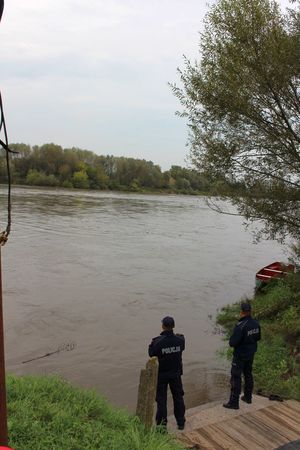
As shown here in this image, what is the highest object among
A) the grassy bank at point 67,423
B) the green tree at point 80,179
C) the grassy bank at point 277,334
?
the green tree at point 80,179

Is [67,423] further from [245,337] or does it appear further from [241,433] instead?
[245,337]

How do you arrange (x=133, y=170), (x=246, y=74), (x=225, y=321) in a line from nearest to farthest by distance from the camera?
(x=246, y=74) < (x=225, y=321) < (x=133, y=170)

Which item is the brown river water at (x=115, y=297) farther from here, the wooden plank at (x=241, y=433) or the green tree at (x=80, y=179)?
the green tree at (x=80, y=179)

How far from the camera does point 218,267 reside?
2425cm

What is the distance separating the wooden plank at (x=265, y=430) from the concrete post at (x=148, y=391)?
1.68 meters

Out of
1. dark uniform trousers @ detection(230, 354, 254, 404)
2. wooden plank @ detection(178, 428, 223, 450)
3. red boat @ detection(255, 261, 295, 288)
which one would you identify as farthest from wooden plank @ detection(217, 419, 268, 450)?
red boat @ detection(255, 261, 295, 288)

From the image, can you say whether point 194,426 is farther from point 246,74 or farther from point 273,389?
point 246,74

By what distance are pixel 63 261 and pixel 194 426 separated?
54.3 ft

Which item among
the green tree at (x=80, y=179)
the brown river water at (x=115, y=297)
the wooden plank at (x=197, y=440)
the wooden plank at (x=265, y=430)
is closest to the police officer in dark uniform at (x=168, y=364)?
the wooden plank at (x=197, y=440)

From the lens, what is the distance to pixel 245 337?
703 cm

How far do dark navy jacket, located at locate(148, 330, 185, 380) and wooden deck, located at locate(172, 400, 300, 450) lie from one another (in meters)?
0.84

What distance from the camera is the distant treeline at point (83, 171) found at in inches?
3472

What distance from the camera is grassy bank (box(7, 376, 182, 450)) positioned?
468 cm

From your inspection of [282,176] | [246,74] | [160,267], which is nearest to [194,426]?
[282,176]
